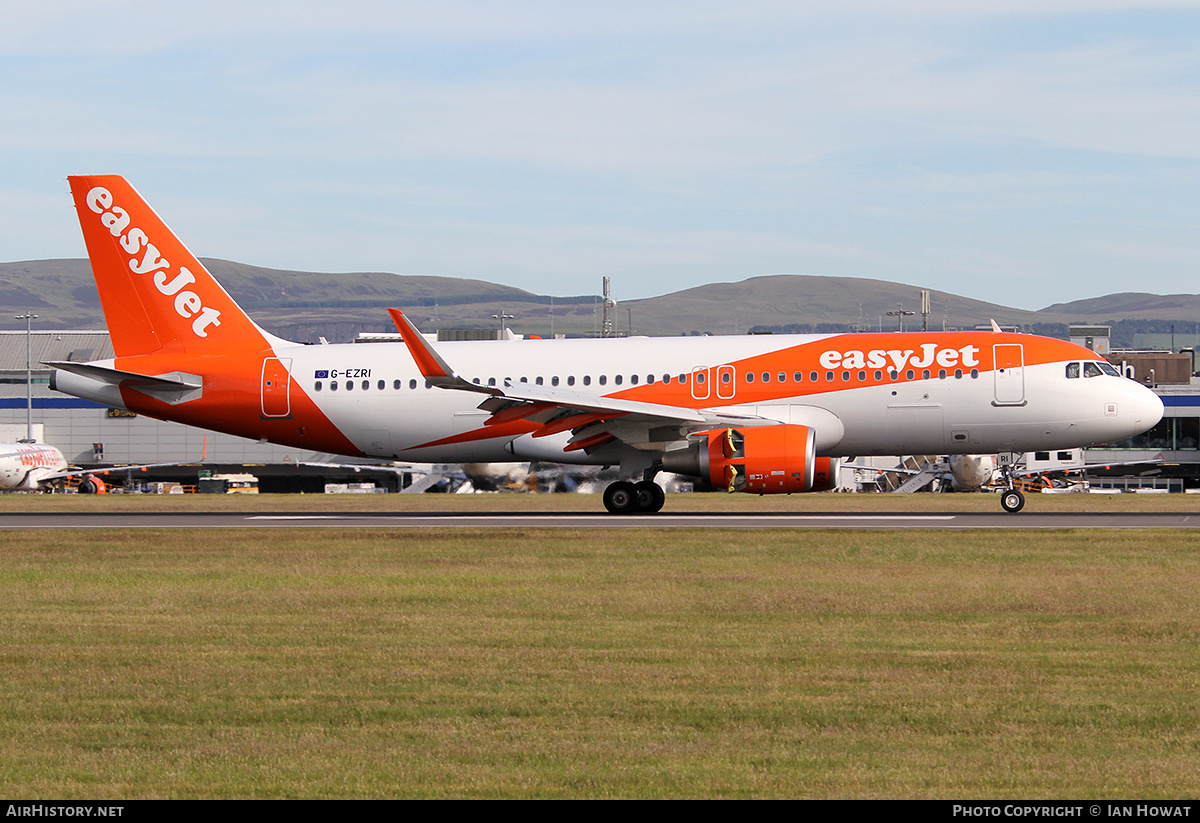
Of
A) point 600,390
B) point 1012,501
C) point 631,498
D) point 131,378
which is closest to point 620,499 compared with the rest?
point 631,498

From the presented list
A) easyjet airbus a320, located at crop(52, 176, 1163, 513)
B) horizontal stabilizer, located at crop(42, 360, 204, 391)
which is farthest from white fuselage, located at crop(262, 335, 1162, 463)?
horizontal stabilizer, located at crop(42, 360, 204, 391)

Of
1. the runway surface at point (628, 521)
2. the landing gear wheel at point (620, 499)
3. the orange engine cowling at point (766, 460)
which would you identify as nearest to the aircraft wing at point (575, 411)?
the orange engine cowling at point (766, 460)

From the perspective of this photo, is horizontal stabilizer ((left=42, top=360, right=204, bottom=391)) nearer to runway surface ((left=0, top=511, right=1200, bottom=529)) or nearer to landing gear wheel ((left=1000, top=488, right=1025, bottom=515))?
runway surface ((left=0, top=511, right=1200, bottom=529))

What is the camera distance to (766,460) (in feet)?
95.4

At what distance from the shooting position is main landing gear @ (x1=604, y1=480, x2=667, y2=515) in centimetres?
3195

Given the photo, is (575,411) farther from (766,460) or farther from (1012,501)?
(1012,501)

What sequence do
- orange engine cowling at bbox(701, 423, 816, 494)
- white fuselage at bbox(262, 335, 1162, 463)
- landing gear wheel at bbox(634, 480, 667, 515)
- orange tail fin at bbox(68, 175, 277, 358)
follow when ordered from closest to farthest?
orange engine cowling at bbox(701, 423, 816, 494)
white fuselage at bbox(262, 335, 1162, 463)
landing gear wheel at bbox(634, 480, 667, 515)
orange tail fin at bbox(68, 175, 277, 358)

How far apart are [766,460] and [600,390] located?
544 cm

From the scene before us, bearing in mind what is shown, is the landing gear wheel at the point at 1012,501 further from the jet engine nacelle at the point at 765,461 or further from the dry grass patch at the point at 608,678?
the dry grass patch at the point at 608,678

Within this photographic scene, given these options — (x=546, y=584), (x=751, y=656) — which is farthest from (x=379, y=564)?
(x=751, y=656)

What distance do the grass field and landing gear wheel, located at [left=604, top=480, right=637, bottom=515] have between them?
11360 mm
